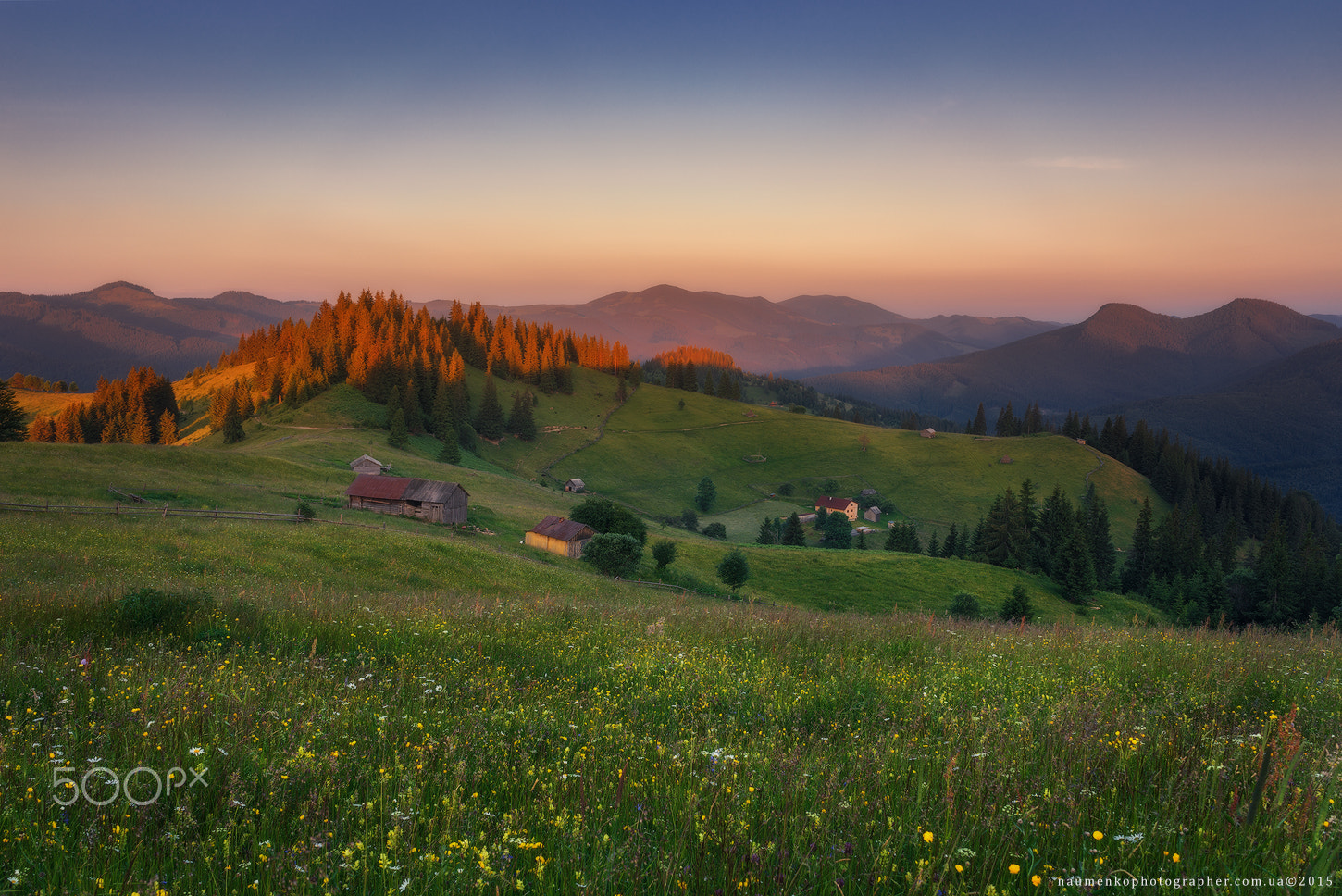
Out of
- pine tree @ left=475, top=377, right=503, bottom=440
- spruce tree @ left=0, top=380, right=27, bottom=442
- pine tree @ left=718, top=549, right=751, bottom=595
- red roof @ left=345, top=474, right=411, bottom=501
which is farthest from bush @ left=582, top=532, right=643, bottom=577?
pine tree @ left=475, top=377, right=503, bottom=440

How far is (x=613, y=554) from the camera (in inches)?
2226

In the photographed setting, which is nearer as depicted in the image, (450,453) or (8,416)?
(8,416)

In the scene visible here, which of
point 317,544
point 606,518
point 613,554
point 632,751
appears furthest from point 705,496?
point 632,751

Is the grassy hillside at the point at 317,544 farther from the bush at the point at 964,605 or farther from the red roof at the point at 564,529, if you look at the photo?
the red roof at the point at 564,529

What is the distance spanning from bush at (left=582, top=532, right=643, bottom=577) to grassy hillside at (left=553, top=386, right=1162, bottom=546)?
62.6 metres

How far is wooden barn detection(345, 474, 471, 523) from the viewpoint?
66.1m

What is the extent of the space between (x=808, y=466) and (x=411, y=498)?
116 m

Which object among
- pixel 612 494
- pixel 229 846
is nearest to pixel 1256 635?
pixel 229 846

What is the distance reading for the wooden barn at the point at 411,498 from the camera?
66.1m

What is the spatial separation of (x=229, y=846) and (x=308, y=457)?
96316 mm

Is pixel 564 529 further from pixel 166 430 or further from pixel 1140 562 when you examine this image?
pixel 1140 562

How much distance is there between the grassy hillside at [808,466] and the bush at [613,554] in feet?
205

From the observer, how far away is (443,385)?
136125 millimetres

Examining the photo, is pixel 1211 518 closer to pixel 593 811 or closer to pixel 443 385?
pixel 443 385
